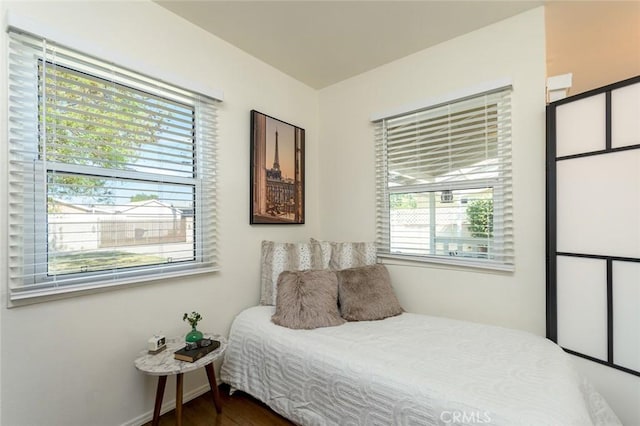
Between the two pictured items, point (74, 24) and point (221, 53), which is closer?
point (74, 24)

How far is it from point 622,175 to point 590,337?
896mm

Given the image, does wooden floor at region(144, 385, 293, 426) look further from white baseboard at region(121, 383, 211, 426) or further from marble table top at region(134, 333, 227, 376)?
marble table top at region(134, 333, 227, 376)

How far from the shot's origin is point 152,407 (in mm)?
1771

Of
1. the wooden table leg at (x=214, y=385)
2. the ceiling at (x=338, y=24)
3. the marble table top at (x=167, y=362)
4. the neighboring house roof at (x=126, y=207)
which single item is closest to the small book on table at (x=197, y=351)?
the marble table top at (x=167, y=362)

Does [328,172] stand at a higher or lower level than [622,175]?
higher

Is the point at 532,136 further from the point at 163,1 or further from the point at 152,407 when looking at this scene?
the point at 152,407

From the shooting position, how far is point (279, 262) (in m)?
2.31

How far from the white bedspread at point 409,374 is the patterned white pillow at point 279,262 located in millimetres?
223

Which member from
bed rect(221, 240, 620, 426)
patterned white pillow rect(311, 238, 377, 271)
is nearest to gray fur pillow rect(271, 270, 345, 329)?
bed rect(221, 240, 620, 426)

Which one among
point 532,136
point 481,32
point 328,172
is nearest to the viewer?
point 532,136

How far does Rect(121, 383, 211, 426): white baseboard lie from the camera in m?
1.70

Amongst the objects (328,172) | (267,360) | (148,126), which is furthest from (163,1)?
(267,360)

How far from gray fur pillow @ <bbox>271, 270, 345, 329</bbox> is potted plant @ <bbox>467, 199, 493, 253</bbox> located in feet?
3.58

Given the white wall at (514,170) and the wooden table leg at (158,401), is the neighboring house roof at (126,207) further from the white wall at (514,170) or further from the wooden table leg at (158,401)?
the white wall at (514,170)
